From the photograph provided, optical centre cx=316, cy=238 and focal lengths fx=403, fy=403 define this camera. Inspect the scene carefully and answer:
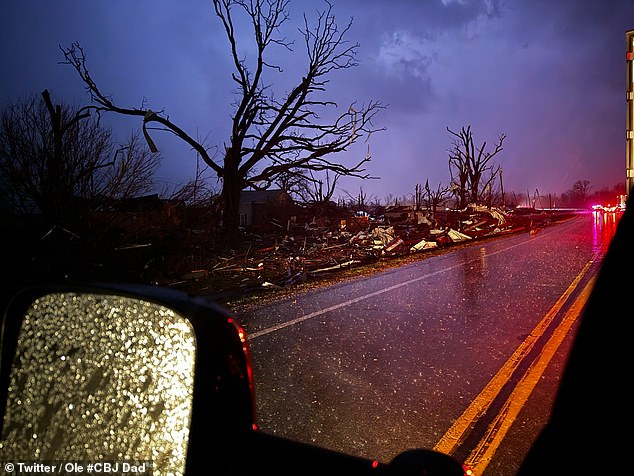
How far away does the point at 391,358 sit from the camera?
485 cm

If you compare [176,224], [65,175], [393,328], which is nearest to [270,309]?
[393,328]

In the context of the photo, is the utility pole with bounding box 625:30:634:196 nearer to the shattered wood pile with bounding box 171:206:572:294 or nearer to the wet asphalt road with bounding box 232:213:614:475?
the wet asphalt road with bounding box 232:213:614:475

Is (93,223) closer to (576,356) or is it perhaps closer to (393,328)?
(393,328)

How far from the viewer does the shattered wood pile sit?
11.5m

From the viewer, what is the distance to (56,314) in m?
1.35

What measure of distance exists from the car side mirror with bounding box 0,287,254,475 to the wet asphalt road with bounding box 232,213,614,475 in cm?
212

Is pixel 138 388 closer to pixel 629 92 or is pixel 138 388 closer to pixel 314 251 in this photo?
pixel 629 92

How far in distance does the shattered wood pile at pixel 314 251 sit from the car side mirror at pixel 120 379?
840 cm

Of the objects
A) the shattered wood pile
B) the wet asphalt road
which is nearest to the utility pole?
the wet asphalt road

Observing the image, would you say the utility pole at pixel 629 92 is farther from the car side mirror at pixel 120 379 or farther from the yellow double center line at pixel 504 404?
the car side mirror at pixel 120 379

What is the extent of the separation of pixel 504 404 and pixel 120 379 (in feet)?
11.4

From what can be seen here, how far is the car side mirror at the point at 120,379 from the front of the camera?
100 cm

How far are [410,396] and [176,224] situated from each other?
43.4 ft

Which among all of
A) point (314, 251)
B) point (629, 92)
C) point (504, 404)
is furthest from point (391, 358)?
point (314, 251)
